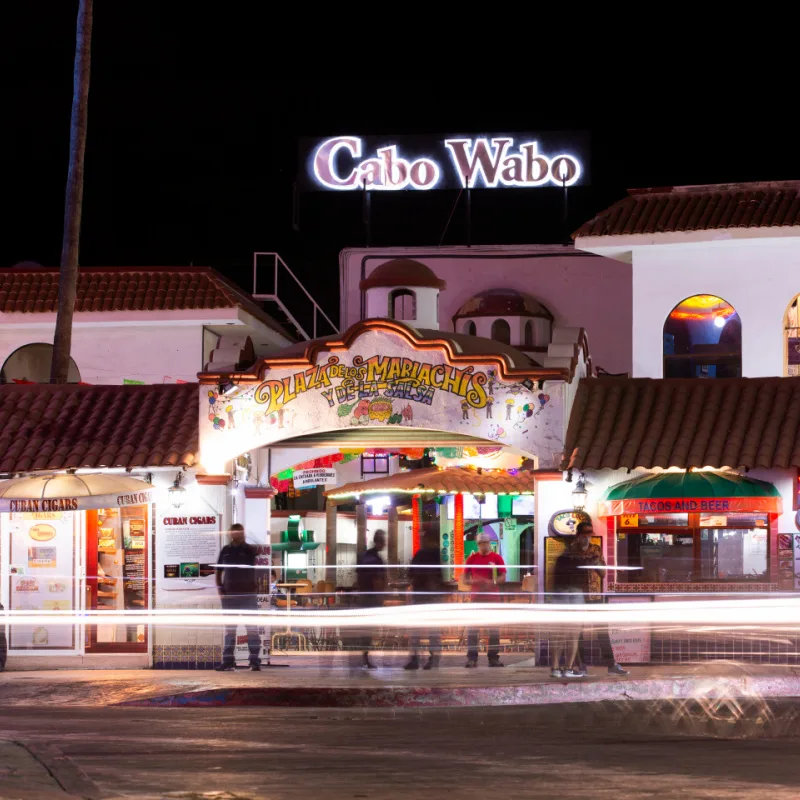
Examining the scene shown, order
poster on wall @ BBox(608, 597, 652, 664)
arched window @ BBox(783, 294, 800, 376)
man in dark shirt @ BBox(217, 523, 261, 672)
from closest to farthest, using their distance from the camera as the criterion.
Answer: poster on wall @ BBox(608, 597, 652, 664) < man in dark shirt @ BBox(217, 523, 261, 672) < arched window @ BBox(783, 294, 800, 376)

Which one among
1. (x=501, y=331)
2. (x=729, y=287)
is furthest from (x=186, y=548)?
(x=501, y=331)

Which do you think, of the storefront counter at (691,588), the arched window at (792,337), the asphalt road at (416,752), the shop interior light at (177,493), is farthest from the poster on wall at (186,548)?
the arched window at (792,337)

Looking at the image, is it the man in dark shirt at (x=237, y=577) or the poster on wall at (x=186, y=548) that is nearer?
the man in dark shirt at (x=237, y=577)

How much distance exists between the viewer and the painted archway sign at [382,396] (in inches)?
864

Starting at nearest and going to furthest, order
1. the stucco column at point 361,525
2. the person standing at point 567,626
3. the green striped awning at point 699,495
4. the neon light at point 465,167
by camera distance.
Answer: the person standing at point 567,626 < the green striped awning at point 699,495 < the stucco column at point 361,525 < the neon light at point 465,167

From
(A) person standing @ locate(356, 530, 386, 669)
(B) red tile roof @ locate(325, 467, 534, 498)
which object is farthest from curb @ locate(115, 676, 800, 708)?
(B) red tile roof @ locate(325, 467, 534, 498)

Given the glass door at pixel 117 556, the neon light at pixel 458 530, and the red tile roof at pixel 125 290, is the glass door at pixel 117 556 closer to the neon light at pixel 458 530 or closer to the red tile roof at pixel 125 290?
the red tile roof at pixel 125 290

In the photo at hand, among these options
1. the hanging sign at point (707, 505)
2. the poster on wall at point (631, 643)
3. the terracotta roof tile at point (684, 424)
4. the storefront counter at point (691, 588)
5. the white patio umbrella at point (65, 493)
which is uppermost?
the terracotta roof tile at point (684, 424)

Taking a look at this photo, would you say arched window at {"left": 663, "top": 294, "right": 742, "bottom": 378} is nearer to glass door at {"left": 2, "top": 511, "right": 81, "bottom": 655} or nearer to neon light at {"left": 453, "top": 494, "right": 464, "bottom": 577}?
neon light at {"left": 453, "top": 494, "right": 464, "bottom": 577}

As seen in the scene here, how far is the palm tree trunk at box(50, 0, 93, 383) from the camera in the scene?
26078 mm

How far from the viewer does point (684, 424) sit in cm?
2250

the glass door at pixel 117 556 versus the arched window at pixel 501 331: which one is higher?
the arched window at pixel 501 331

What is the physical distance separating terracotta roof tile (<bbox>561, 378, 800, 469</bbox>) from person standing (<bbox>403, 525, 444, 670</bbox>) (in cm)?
258

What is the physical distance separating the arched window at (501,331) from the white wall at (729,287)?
7.36 metres
